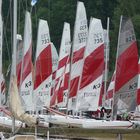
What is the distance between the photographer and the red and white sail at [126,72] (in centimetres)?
3331

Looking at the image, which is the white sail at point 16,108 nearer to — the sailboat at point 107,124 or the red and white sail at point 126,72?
the sailboat at point 107,124

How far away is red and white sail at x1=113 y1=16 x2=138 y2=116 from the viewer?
33312mm

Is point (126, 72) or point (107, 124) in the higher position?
point (126, 72)

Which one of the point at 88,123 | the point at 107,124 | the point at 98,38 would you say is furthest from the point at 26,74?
the point at 107,124

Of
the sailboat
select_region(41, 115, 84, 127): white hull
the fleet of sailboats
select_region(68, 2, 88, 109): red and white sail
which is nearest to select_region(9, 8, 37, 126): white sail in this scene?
the fleet of sailboats

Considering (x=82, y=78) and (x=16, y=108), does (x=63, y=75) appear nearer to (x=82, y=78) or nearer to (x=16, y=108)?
(x=82, y=78)

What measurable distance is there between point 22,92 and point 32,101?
1443 mm

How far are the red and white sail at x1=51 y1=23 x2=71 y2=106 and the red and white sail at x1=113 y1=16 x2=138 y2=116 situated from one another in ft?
31.1

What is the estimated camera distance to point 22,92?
3806cm

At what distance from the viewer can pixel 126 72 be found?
3375cm

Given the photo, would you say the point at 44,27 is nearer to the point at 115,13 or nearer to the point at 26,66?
the point at 26,66

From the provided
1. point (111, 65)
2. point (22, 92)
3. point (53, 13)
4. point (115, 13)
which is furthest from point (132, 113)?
point (53, 13)

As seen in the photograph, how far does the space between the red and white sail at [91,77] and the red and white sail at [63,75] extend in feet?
21.1

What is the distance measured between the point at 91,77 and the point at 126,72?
3125mm
